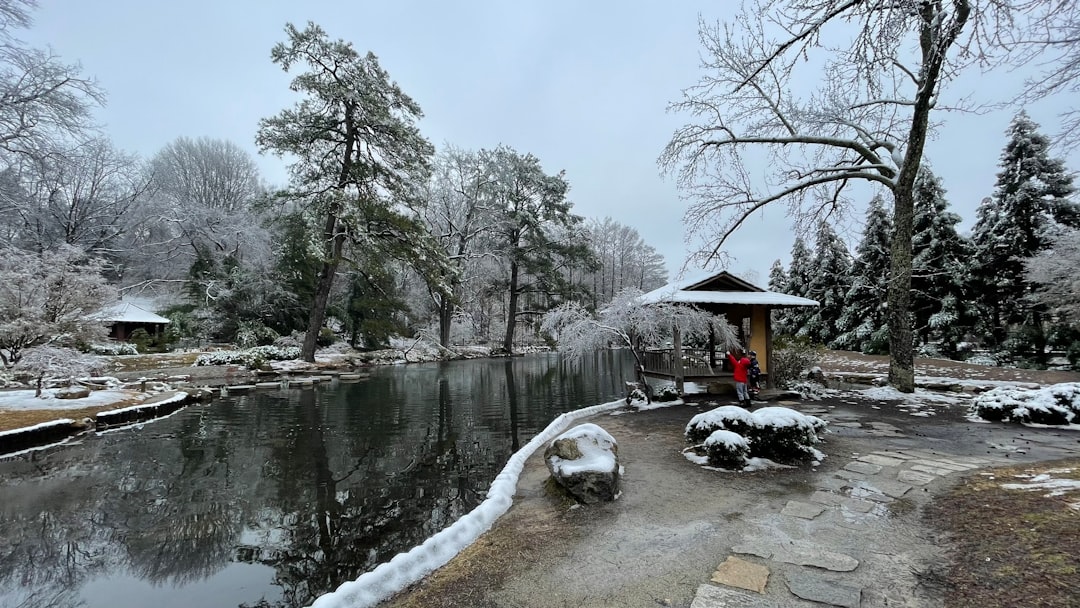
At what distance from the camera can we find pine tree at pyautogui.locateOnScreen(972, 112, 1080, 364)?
14.4m

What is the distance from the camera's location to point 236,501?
5383 mm

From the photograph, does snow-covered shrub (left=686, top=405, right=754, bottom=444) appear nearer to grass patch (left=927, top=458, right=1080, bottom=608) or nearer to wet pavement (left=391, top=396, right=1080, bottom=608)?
wet pavement (left=391, top=396, right=1080, bottom=608)

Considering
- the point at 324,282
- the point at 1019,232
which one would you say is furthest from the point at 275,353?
the point at 1019,232

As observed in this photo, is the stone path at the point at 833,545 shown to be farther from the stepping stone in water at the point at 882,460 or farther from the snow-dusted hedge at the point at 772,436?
the snow-dusted hedge at the point at 772,436

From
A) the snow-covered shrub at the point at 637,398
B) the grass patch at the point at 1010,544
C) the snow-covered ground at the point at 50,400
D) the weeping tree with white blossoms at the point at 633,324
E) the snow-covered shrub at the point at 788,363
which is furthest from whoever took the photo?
the snow-covered shrub at the point at 788,363

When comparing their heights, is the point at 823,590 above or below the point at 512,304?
below

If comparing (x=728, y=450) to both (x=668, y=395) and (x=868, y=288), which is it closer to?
(x=668, y=395)

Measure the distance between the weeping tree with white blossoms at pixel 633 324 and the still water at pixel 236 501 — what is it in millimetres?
1991

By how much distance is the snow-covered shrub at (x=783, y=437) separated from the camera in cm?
552

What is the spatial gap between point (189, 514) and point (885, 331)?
74.0ft

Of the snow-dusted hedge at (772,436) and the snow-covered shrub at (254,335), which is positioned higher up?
the snow-covered shrub at (254,335)

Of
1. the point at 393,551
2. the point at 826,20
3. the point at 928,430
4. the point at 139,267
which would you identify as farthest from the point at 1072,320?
the point at 139,267

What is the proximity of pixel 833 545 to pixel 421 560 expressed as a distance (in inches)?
123

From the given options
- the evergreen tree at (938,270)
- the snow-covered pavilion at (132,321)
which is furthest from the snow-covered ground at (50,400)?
the evergreen tree at (938,270)
